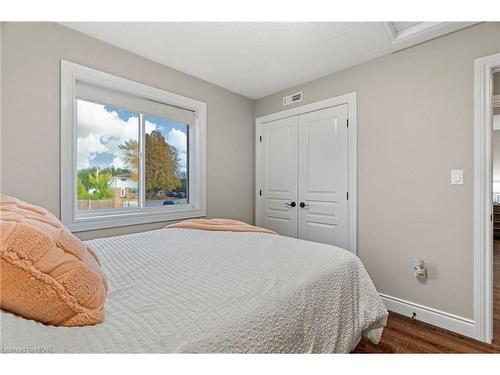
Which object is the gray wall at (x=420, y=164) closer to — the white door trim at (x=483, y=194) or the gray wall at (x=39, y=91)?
the white door trim at (x=483, y=194)

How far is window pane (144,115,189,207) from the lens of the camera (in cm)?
265

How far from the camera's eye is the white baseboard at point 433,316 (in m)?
1.87

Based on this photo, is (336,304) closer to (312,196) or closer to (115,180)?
(312,196)

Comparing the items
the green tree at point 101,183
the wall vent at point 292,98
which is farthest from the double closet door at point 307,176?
the green tree at point 101,183

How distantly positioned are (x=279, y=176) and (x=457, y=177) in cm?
182

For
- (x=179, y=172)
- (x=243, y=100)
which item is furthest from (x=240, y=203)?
(x=243, y=100)

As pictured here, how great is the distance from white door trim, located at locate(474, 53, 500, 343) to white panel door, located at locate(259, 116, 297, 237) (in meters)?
1.68

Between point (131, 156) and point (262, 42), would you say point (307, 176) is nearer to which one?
point (262, 42)

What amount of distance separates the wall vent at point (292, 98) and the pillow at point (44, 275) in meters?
2.82

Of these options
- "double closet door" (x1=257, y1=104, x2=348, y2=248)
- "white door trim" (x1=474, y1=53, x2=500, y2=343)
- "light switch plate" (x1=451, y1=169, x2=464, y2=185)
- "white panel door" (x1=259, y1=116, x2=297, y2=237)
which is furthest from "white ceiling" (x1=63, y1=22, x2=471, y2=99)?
"light switch plate" (x1=451, y1=169, x2=464, y2=185)

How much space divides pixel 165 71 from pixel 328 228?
2453 mm

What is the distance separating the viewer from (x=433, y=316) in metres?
2.02

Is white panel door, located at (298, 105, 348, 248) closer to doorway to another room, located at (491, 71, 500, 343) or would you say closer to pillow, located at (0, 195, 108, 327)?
doorway to another room, located at (491, 71, 500, 343)
